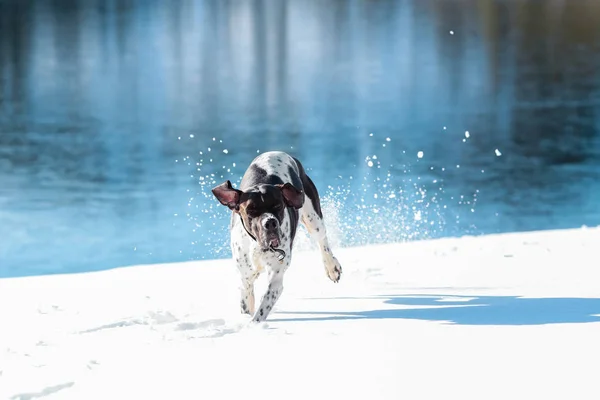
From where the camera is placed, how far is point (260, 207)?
6.92 meters

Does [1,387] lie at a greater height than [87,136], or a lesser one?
greater

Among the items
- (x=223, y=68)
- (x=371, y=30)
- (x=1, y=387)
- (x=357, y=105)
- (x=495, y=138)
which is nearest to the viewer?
(x=1, y=387)

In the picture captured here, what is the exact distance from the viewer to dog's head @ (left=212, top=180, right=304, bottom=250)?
6.85 metres

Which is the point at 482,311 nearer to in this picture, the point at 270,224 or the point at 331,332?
the point at 331,332

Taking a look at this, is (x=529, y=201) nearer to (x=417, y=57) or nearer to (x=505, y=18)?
(x=417, y=57)

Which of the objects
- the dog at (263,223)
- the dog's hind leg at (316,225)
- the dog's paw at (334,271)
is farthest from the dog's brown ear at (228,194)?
the dog's paw at (334,271)

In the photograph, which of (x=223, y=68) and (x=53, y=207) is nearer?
(x=53, y=207)

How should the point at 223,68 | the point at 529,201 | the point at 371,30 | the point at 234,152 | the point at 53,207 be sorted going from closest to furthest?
1. the point at 53,207
2. the point at 529,201
3. the point at 234,152
4. the point at 223,68
5. the point at 371,30

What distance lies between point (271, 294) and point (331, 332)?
2.13 ft

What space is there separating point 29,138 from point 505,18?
42.9 metres

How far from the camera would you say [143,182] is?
61.1ft

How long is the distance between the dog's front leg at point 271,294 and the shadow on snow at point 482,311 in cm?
21

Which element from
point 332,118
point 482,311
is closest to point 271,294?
point 482,311

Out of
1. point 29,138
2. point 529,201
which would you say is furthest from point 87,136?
point 529,201
